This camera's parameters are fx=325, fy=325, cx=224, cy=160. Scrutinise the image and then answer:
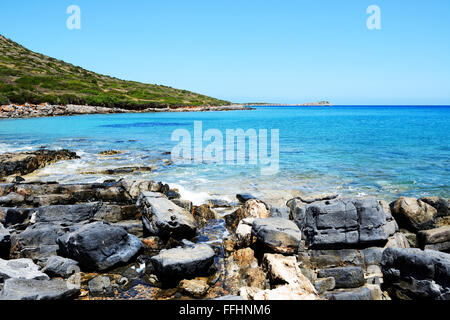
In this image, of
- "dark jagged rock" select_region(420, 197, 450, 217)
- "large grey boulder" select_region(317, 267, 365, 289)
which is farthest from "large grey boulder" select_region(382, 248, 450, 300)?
"dark jagged rock" select_region(420, 197, 450, 217)

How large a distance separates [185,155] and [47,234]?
16446 mm

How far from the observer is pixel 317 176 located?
675 inches

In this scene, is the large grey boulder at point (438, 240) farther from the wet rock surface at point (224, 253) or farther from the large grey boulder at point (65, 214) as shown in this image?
the large grey boulder at point (65, 214)

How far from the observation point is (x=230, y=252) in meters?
7.96

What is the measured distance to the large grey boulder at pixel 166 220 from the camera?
8.49 meters

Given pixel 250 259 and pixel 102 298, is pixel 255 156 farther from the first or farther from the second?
pixel 102 298

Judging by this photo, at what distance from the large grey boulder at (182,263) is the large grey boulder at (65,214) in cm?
398

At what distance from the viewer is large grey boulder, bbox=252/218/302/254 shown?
286 inches

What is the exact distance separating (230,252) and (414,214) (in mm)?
5355

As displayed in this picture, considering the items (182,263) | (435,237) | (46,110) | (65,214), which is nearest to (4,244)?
(65,214)

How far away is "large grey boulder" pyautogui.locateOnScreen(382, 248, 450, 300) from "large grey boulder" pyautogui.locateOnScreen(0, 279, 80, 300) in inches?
231

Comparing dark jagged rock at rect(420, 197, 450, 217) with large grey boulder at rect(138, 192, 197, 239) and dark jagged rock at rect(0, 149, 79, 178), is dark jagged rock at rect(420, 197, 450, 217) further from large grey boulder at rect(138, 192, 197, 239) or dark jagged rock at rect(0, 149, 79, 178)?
dark jagged rock at rect(0, 149, 79, 178)
